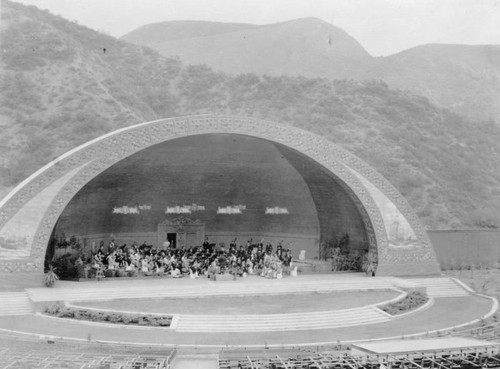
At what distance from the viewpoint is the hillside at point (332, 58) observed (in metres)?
72.5

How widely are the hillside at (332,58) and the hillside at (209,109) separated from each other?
963 centimetres

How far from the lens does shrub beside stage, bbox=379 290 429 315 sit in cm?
2069

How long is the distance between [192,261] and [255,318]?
767 centimetres

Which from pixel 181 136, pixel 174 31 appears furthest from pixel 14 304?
pixel 174 31

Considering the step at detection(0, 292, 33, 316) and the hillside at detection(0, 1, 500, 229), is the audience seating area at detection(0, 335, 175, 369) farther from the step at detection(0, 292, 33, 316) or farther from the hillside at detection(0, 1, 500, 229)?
the hillside at detection(0, 1, 500, 229)

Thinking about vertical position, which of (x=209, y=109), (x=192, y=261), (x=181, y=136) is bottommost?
(x=192, y=261)

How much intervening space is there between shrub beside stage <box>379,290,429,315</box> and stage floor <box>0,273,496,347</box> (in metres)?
0.37

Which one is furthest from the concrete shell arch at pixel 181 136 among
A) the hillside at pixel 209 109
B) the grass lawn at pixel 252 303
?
the hillside at pixel 209 109

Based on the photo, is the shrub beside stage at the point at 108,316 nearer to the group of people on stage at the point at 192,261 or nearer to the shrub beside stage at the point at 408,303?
the group of people on stage at the point at 192,261

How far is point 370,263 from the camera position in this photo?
26.1 meters

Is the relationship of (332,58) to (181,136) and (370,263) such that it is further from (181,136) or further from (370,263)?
(181,136)

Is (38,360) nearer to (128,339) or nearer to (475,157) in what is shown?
(128,339)

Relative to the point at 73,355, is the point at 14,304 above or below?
above

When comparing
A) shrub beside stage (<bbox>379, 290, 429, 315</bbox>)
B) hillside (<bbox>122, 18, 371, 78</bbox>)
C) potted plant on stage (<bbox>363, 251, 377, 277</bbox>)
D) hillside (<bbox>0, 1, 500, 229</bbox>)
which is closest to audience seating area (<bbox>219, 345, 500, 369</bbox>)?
shrub beside stage (<bbox>379, 290, 429, 315</bbox>)
